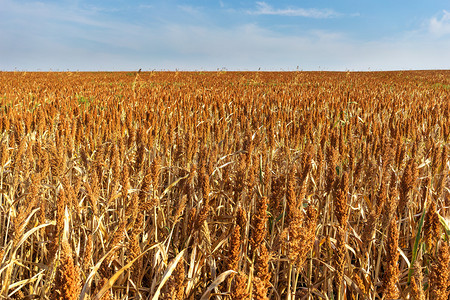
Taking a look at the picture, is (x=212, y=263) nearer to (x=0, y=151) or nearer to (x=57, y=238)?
(x=57, y=238)

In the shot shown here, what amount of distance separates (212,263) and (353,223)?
3.33 ft

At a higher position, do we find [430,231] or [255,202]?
[430,231]

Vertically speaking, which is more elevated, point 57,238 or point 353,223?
point 57,238

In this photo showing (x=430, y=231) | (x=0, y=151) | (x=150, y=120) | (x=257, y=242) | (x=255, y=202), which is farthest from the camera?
(x=150, y=120)

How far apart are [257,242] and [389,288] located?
1.26 feet

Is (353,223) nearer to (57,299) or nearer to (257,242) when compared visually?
(257,242)

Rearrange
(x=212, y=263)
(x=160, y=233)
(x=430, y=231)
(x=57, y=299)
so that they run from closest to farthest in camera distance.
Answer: (x=57, y=299) → (x=430, y=231) → (x=212, y=263) → (x=160, y=233)

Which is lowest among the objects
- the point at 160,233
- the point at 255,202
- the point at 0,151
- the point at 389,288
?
the point at 160,233

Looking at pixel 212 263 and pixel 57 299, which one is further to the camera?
pixel 212 263

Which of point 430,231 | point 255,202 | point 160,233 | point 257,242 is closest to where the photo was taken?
point 257,242

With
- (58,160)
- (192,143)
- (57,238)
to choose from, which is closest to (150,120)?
(192,143)

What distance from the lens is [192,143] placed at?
2223 mm

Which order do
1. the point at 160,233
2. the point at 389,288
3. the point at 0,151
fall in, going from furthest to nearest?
1. the point at 160,233
2. the point at 0,151
3. the point at 389,288

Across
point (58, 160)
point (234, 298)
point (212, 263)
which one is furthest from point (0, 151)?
point (234, 298)
